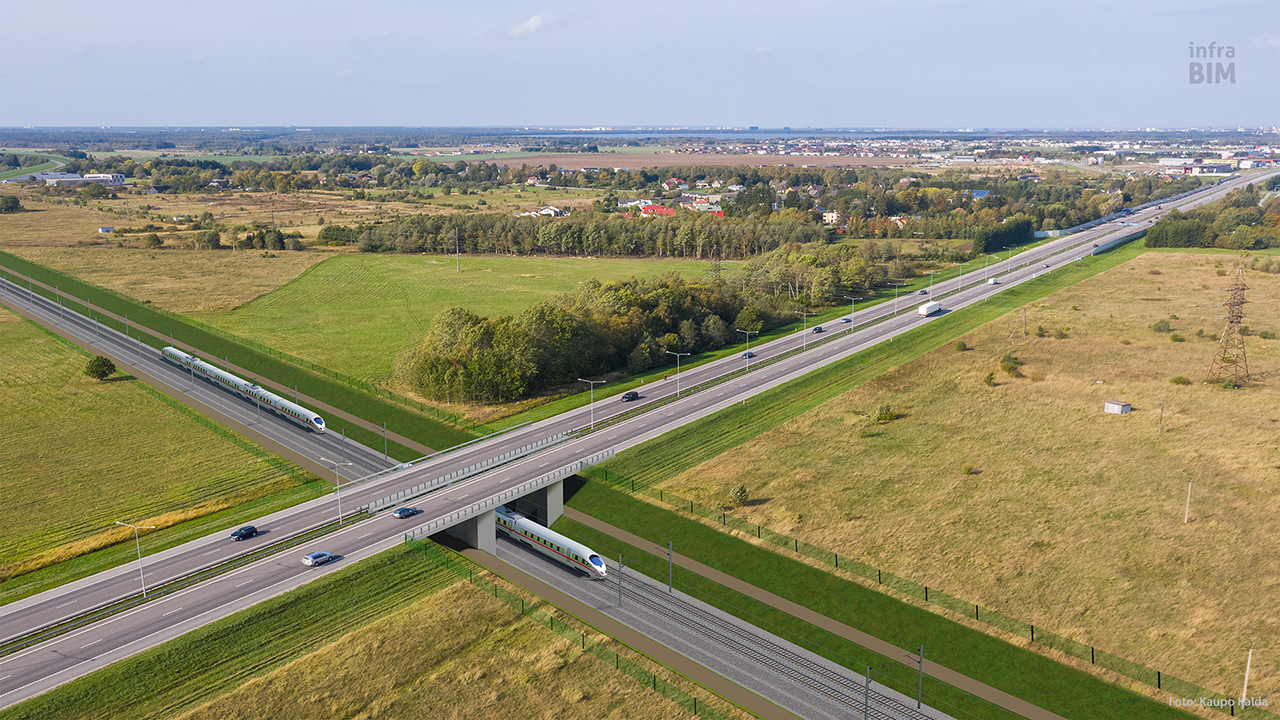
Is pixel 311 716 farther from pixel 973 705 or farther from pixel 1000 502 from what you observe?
pixel 1000 502

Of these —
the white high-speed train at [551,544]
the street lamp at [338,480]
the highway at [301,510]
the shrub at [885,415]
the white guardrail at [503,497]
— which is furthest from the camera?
the shrub at [885,415]

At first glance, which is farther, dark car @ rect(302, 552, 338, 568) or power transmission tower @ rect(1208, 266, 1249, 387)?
power transmission tower @ rect(1208, 266, 1249, 387)

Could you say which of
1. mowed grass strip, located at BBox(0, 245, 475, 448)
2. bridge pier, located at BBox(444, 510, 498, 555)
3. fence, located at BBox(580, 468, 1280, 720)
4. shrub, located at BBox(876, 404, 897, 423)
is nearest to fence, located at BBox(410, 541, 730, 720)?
bridge pier, located at BBox(444, 510, 498, 555)

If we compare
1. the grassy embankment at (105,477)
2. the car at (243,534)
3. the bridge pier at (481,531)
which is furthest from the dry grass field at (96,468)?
the bridge pier at (481,531)

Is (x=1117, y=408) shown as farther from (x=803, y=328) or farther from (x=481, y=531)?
(x=481, y=531)

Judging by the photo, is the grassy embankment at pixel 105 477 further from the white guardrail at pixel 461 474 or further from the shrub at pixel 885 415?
the shrub at pixel 885 415

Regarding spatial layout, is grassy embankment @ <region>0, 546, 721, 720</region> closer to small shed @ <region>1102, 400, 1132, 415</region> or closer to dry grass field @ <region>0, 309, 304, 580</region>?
dry grass field @ <region>0, 309, 304, 580</region>
